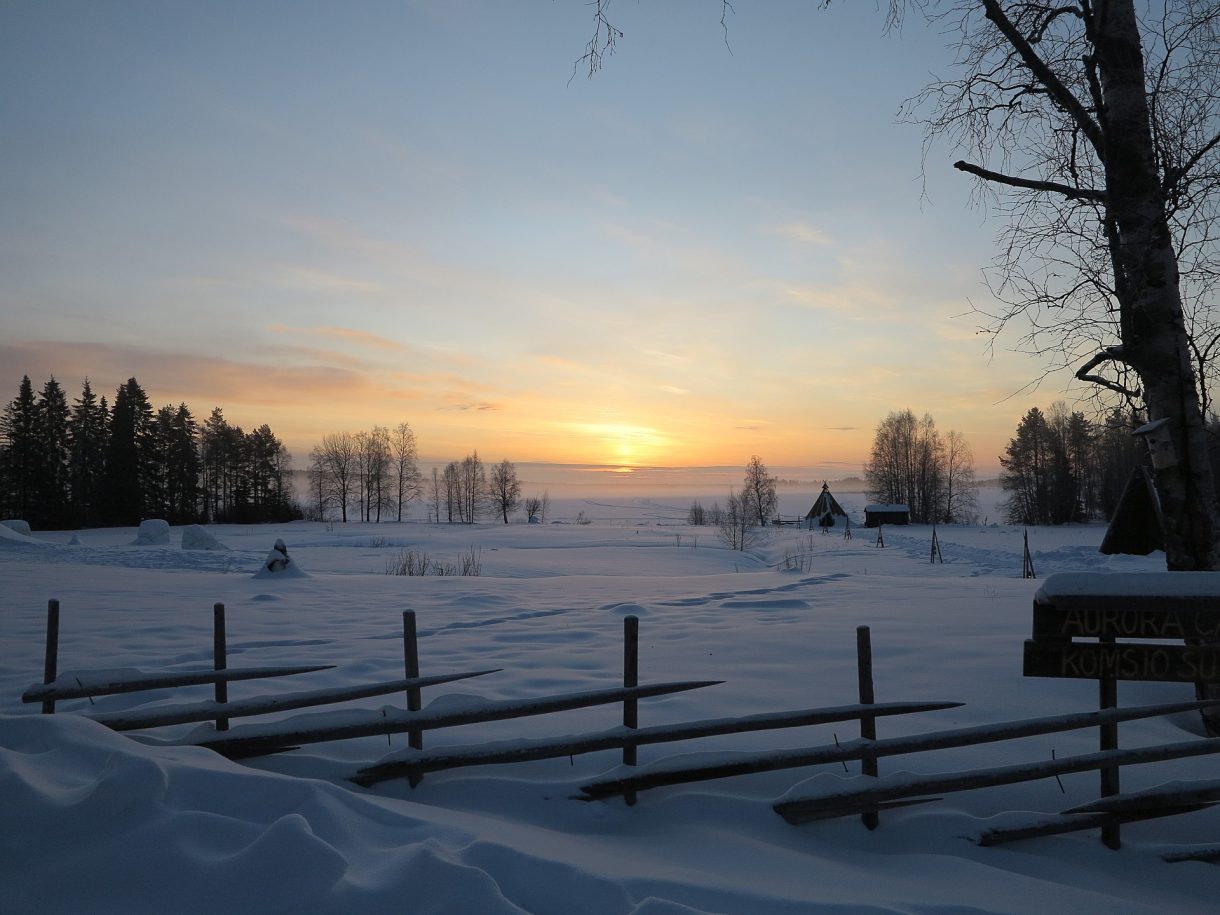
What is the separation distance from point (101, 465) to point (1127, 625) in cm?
6676

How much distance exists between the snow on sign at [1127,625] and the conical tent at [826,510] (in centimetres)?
6194

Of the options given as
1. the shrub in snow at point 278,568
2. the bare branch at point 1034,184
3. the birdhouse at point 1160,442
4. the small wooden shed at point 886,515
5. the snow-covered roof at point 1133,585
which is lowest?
the small wooden shed at point 886,515

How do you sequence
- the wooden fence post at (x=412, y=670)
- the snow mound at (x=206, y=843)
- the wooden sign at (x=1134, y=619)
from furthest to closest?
the wooden fence post at (x=412, y=670)
the wooden sign at (x=1134, y=619)
the snow mound at (x=206, y=843)

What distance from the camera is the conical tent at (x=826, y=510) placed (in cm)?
6525

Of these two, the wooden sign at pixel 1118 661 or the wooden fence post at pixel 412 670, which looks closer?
the wooden sign at pixel 1118 661

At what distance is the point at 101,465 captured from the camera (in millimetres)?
54719

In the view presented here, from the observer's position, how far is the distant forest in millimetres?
51438

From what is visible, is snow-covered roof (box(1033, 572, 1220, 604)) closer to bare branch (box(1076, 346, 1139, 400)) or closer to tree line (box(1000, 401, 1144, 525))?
bare branch (box(1076, 346, 1139, 400))

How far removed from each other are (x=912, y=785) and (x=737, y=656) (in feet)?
12.4

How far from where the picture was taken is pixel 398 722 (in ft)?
15.9

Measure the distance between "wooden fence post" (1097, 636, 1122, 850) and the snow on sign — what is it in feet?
0.26

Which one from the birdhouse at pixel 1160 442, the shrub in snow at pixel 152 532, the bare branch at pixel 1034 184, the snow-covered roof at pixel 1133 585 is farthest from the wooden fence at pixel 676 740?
the shrub in snow at pixel 152 532

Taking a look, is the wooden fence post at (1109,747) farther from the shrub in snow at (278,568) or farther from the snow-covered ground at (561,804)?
the shrub in snow at (278,568)

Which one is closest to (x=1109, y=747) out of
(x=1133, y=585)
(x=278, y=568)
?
(x=1133, y=585)
